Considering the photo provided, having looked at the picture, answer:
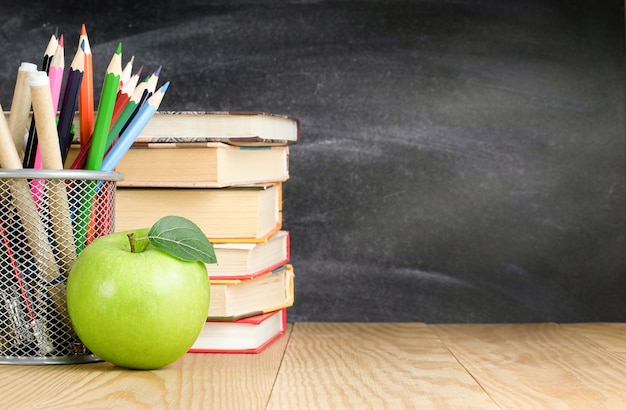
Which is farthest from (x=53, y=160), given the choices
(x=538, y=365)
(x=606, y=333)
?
(x=606, y=333)

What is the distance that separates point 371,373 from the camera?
2.63 feet

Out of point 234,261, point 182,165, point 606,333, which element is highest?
point 182,165

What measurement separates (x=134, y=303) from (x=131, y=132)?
0.19 meters

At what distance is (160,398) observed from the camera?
693mm

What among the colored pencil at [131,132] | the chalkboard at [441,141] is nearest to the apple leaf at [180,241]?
the colored pencil at [131,132]

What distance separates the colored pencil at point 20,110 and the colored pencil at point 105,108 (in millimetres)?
77

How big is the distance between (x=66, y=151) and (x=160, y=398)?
0.30 m

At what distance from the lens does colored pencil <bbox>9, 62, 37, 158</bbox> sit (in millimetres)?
852

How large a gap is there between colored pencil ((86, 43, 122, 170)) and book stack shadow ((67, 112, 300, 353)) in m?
0.08

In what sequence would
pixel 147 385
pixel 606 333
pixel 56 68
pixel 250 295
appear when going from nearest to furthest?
pixel 147 385, pixel 56 68, pixel 250 295, pixel 606 333

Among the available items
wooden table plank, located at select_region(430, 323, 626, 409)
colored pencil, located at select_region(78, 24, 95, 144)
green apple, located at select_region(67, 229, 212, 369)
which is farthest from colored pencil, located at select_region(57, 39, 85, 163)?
wooden table plank, located at select_region(430, 323, 626, 409)

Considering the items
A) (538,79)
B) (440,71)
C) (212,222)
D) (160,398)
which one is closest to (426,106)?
(440,71)

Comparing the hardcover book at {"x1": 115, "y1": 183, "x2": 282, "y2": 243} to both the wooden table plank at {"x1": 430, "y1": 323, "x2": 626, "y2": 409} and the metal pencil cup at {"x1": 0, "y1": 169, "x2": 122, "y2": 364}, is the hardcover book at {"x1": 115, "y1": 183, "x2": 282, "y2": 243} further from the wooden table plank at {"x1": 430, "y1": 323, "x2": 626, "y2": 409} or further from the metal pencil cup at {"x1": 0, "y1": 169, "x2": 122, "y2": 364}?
the wooden table plank at {"x1": 430, "y1": 323, "x2": 626, "y2": 409}

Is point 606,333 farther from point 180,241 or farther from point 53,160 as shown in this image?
point 53,160
